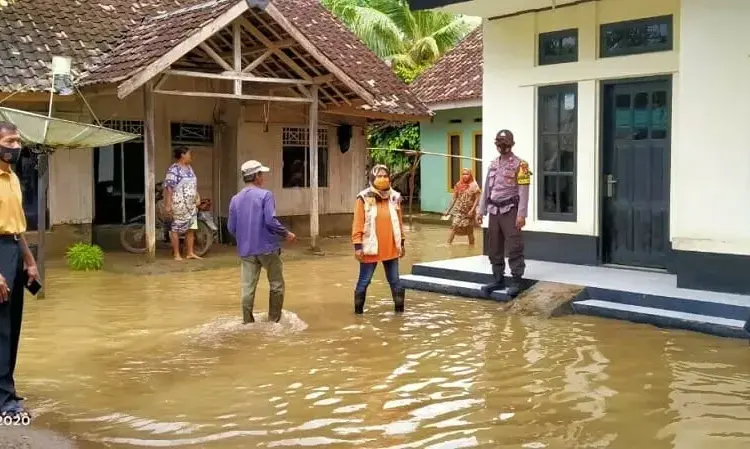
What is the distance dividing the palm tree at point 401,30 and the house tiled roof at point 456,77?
11.7 ft

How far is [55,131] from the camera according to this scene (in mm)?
9273

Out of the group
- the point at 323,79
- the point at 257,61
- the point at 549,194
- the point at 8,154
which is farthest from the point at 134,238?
the point at 8,154

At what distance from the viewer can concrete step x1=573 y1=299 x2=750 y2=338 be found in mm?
7520

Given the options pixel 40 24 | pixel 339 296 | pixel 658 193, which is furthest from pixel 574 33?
pixel 40 24

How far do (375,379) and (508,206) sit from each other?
140 inches

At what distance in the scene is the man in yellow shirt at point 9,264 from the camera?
17.0ft

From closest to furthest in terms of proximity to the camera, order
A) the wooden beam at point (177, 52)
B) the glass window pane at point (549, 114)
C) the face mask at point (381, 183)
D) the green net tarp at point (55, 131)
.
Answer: the face mask at point (381, 183), the green net tarp at point (55, 131), the glass window pane at point (549, 114), the wooden beam at point (177, 52)

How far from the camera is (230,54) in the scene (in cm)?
1458

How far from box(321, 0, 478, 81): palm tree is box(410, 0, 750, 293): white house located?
16.5m

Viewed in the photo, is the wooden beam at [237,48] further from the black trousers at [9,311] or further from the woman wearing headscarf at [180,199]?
the black trousers at [9,311]

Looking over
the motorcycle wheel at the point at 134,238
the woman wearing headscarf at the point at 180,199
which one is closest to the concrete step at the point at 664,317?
the woman wearing headscarf at the point at 180,199

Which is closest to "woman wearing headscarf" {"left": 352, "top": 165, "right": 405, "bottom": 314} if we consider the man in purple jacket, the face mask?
the face mask

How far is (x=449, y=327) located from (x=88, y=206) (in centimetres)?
846

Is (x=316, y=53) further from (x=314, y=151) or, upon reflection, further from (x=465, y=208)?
(x=465, y=208)
